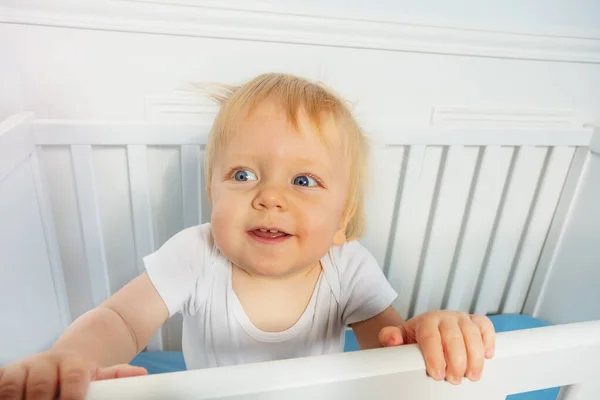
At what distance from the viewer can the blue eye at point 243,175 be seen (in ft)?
1.81

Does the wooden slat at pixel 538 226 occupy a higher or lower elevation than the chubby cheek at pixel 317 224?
lower

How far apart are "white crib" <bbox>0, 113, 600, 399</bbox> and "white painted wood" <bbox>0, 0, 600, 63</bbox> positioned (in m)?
0.15

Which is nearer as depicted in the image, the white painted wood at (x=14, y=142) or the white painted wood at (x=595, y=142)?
the white painted wood at (x=14, y=142)

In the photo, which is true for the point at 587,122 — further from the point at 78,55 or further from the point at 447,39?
the point at 78,55

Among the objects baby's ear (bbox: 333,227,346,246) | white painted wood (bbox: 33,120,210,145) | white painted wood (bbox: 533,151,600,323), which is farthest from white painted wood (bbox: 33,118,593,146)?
baby's ear (bbox: 333,227,346,246)

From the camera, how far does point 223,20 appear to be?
0.77 meters

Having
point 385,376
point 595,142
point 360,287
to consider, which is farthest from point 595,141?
point 385,376

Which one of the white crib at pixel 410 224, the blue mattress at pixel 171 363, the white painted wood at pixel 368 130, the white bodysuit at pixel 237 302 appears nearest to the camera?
the white crib at pixel 410 224

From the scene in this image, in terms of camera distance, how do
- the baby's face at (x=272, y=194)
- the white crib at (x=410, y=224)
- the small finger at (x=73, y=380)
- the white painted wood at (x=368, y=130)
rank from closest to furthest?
the small finger at (x=73, y=380)
the white crib at (x=410, y=224)
the baby's face at (x=272, y=194)
the white painted wood at (x=368, y=130)

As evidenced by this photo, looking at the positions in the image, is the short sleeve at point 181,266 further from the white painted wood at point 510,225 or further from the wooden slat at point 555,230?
the wooden slat at point 555,230

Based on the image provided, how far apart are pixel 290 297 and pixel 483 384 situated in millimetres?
323

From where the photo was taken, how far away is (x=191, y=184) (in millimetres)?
831

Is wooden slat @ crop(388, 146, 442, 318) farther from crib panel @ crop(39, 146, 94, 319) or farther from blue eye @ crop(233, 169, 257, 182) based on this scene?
crib panel @ crop(39, 146, 94, 319)

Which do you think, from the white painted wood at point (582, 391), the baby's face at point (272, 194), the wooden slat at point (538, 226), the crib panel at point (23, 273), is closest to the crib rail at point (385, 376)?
the white painted wood at point (582, 391)
